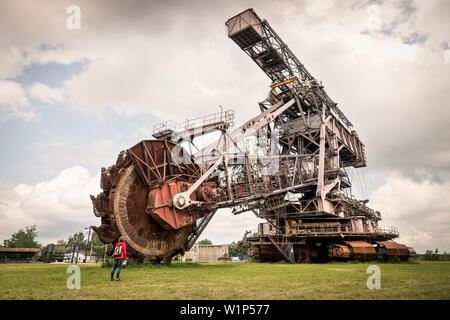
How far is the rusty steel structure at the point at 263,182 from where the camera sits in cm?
1756

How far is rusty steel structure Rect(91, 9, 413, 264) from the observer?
1756 cm

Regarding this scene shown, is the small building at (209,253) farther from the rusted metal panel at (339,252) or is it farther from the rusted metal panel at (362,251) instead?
the rusted metal panel at (362,251)

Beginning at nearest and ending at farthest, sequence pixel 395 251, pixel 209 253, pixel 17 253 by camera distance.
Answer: pixel 395 251 → pixel 17 253 → pixel 209 253

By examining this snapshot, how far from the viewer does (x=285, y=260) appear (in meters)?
27.4

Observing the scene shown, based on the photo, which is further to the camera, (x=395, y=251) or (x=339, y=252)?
(x=395, y=251)

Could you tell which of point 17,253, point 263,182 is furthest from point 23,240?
point 263,182

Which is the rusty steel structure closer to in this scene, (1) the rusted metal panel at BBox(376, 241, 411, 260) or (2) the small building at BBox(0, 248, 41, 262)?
(1) the rusted metal panel at BBox(376, 241, 411, 260)

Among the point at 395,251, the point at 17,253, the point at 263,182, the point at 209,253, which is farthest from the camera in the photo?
the point at 209,253

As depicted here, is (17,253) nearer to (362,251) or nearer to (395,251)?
(362,251)

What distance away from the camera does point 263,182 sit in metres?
22.7

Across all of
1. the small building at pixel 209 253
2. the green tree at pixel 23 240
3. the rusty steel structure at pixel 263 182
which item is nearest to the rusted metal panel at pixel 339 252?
the rusty steel structure at pixel 263 182

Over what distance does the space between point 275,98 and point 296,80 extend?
120 inches
